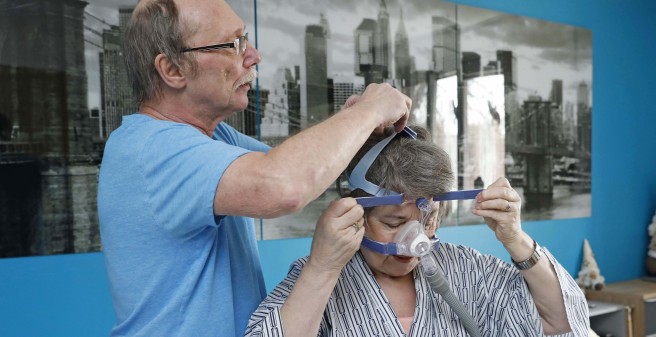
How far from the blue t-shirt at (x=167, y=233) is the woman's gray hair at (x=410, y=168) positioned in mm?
409

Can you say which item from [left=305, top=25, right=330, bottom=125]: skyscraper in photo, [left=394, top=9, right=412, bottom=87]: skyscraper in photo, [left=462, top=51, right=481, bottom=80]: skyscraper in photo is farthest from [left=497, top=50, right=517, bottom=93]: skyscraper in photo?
[left=305, top=25, right=330, bottom=125]: skyscraper in photo

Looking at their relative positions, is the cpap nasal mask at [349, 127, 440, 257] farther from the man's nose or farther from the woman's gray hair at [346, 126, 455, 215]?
the man's nose

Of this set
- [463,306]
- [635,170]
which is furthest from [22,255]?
[635,170]

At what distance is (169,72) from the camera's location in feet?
3.99

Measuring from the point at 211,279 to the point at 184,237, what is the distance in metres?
0.11

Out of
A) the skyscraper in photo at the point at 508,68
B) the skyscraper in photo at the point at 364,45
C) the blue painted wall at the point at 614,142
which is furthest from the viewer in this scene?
the blue painted wall at the point at 614,142

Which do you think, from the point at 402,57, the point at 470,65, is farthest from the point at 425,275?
the point at 470,65

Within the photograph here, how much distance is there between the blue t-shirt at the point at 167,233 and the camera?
1069 millimetres

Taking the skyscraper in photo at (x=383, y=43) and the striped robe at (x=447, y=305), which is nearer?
the striped robe at (x=447, y=305)

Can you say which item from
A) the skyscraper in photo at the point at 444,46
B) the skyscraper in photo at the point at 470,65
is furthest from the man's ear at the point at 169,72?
the skyscraper in photo at the point at 470,65

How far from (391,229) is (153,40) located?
2.36ft

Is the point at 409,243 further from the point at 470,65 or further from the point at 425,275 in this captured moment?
the point at 470,65

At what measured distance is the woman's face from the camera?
1.53 m

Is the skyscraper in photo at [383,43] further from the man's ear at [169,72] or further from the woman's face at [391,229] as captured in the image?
the man's ear at [169,72]
